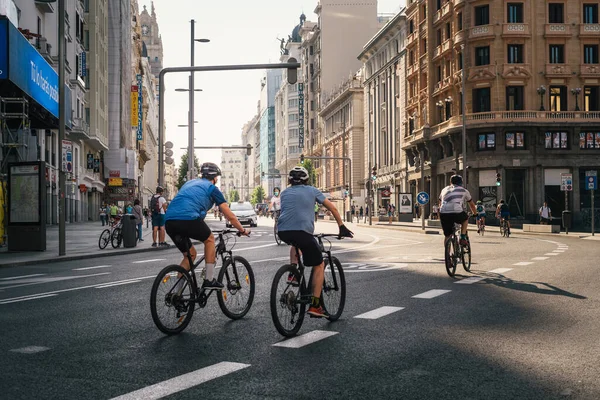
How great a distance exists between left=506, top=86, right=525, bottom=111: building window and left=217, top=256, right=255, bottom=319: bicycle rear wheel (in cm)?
4609

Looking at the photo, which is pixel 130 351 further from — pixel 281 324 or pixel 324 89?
pixel 324 89

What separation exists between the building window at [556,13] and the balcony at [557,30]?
22.5 inches

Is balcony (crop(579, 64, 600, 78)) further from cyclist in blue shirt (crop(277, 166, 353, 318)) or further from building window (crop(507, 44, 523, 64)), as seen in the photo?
cyclist in blue shirt (crop(277, 166, 353, 318))

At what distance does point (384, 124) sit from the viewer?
7669 centimetres

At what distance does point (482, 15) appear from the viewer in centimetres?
5188

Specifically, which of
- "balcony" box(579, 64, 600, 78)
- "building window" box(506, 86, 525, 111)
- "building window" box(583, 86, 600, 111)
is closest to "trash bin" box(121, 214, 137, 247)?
"building window" box(506, 86, 525, 111)

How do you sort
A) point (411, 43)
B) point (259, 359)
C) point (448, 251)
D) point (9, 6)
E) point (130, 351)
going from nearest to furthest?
1. point (259, 359)
2. point (130, 351)
3. point (448, 251)
4. point (9, 6)
5. point (411, 43)

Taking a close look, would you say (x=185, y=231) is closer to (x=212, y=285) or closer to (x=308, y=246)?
(x=212, y=285)

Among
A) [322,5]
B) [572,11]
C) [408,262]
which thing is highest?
[322,5]

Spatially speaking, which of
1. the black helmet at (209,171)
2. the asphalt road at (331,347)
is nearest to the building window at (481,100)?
the asphalt road at (331,347)

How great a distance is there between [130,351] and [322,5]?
105m

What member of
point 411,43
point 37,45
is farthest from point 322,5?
point 37,45

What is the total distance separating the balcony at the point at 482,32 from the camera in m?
50.9

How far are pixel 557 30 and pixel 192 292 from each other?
49.5 meters
